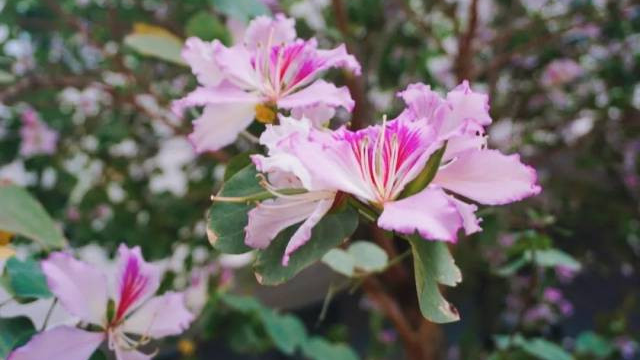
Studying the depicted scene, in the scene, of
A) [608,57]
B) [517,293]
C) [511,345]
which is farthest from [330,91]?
[517,293]

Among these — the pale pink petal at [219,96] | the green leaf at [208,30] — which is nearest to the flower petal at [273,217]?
the pale pink petal at [219,96]

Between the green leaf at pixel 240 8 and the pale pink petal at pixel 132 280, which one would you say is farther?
the green leaf at pixel 240 8

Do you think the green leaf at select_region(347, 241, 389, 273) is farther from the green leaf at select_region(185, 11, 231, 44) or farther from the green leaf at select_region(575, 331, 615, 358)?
the green leaf at select_region(575, 331, 615, 358)

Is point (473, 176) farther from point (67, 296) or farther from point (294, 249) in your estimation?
point (67, 296)

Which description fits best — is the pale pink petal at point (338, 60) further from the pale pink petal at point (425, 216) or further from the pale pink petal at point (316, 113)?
the pale pink petal at point (425, 216)

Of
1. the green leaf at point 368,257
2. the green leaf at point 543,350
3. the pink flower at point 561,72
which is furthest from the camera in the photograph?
the pink flower at point 561,72

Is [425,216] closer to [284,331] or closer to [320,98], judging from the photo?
[320,98]
